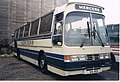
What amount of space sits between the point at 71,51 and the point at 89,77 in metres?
1.91

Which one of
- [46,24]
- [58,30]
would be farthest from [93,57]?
[46,24]

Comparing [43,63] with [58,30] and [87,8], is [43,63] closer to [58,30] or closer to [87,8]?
Result: [58,30]

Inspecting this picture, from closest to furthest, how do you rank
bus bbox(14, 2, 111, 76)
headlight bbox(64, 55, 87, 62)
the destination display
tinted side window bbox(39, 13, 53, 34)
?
1. headlight bbox(64, 55, 87, 62)
2. bus bbox(14, 2, 111, 76)
3. the destination display
4. tinted side window bbox(39, 13, 53, 34)

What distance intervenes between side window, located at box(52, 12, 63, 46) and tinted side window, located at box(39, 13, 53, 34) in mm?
684

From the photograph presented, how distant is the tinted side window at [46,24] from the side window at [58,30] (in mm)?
684

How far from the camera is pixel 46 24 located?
315 inches

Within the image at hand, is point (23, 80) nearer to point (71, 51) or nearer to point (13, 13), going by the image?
point (71, 51)

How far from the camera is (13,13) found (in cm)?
1889

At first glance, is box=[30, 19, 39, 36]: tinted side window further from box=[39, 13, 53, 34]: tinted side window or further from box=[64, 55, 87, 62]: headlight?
box=[64, 55, 87, 62]: headlight

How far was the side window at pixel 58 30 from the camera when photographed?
20.8 ft

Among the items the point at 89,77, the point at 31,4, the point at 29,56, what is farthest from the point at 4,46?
the point at 89,77

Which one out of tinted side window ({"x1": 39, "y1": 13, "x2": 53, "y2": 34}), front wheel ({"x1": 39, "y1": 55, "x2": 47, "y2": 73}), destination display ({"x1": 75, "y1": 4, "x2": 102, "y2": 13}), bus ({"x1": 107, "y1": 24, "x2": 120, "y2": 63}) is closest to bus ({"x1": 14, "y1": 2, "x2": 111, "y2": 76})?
destination display ({"x1": 75, "y1": 4, "x2": 102, "y2": 13})

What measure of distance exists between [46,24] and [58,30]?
1.55 metres

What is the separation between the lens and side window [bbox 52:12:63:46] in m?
6.34
